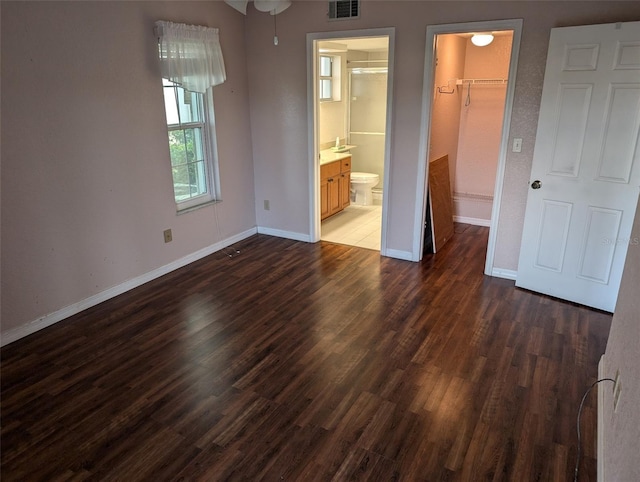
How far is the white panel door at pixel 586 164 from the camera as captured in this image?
2980 millimetres

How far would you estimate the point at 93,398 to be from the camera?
2428 millimetres

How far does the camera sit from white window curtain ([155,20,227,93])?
11.8 ft

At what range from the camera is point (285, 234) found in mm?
5035

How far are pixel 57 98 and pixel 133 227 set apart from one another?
3.61 feet

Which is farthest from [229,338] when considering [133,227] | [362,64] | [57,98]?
[362,64]

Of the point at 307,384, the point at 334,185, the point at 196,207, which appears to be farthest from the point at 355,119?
the point at 307,384

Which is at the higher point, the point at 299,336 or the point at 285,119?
the point at 285,119

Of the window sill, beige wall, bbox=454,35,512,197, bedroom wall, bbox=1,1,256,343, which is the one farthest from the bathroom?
bedroom wall, bbox=1,1,256,343

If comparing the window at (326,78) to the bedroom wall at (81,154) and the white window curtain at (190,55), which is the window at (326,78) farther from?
the white window curtain at (190,55)

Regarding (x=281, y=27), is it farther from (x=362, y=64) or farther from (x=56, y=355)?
(x=56, y=355)

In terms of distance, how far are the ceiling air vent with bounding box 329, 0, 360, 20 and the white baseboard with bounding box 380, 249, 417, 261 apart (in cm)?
216

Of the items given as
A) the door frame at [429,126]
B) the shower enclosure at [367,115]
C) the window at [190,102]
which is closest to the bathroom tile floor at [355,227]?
the shower enclosure at [367,115]

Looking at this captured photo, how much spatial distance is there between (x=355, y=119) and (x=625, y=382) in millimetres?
5313

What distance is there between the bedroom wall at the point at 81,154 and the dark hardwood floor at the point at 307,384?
1.05 feet
